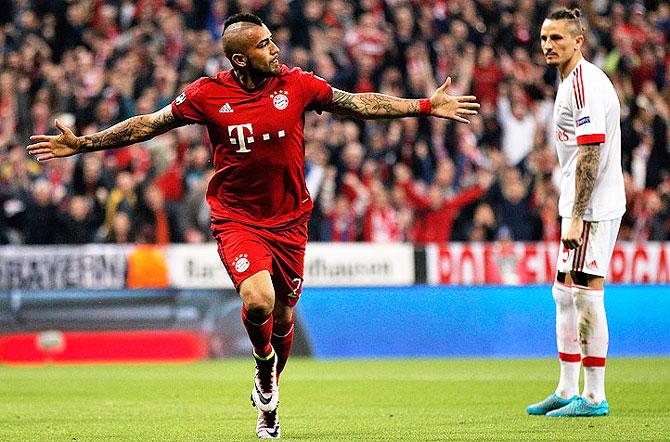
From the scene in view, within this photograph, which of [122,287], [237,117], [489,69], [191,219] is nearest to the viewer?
[237,117]

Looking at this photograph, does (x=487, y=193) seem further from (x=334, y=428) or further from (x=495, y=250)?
(x=334, y=428)

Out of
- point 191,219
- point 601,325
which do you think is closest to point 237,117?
point 601,325

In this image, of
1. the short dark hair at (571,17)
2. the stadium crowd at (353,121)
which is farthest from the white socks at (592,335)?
the stadium crowd at (353,121)

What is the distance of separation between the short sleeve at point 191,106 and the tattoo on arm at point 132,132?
7 centimetres

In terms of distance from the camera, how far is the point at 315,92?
6.67m

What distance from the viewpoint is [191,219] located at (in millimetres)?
14453

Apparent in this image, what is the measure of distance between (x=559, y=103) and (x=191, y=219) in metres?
7.78

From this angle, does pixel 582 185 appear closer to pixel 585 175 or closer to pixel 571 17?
pixel 585 175

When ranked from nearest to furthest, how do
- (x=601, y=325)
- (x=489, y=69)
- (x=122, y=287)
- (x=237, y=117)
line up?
(x=237, y=117) < (x=601, y=325) < (x=122, y=287) < (x=489, y=69)

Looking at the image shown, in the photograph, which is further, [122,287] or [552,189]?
[552,189]

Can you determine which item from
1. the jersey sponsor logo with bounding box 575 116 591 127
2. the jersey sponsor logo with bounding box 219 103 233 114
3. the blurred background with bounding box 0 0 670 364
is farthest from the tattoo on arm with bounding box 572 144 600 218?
the blurred background with bounding box 0 0 670 364

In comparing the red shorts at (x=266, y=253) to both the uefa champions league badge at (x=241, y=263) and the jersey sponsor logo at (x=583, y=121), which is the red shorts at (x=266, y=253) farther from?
the jersey sponsor logo at (x=583, y=121)

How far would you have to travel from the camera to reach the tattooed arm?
707cm

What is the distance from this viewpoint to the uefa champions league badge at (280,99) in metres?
6.57
